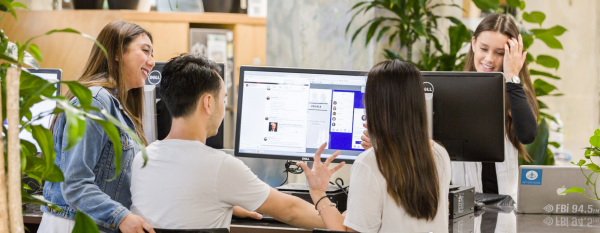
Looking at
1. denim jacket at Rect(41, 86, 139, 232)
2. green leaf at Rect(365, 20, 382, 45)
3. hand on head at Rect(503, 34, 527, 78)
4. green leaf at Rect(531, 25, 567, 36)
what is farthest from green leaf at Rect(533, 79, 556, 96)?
denim jacket at Rect(41, 86, 139, 232)

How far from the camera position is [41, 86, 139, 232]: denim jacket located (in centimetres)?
137

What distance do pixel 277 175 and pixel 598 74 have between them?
351 centimetres

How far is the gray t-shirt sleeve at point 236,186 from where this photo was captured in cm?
131

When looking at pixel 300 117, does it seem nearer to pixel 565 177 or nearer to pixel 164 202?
pixel 164 202

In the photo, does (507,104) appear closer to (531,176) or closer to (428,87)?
(531,176)

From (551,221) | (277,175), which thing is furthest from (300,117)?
(551,221)

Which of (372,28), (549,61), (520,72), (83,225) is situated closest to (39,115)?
(83,225)

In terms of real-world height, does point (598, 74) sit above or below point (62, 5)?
below

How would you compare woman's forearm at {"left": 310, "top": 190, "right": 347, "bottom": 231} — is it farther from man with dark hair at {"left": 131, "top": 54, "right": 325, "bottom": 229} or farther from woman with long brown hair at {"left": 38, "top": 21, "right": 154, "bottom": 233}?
woman with long brown hair at {"left": 38, "top": 21, "right": 154, "bottom": 233}

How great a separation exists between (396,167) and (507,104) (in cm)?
109

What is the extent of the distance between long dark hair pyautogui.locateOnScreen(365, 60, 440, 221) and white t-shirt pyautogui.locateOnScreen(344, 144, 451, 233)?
2cm

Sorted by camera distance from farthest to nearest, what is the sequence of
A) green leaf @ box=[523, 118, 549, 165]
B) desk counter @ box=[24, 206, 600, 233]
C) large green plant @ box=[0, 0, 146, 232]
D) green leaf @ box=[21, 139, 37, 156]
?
green leaf @ box=[523, 118, 549, 165] < desk counter @ box=[24, 206, 600, 233] < green leaf @ box=[21, 139, 37, 156] < large green plant @ box=[0, 0, 146, 232]

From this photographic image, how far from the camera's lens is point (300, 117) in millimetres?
1817

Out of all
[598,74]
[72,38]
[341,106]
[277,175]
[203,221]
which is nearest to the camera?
[203,221]
